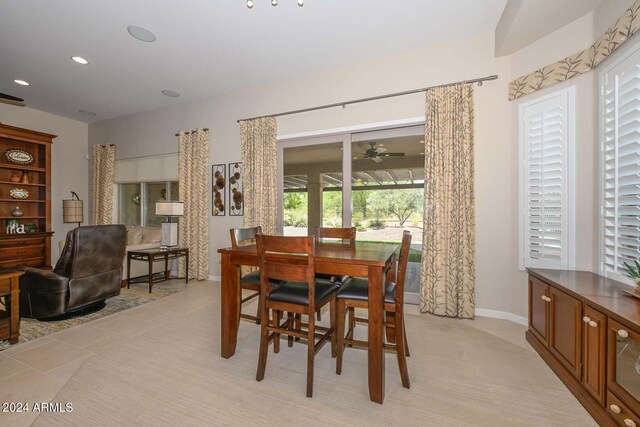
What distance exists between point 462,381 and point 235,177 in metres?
4.00

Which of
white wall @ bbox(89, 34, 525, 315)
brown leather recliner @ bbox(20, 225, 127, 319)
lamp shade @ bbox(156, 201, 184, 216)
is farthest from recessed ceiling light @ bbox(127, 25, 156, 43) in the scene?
lamp shade @ bbox(156, 201, 184, 216)

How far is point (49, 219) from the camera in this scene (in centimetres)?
514

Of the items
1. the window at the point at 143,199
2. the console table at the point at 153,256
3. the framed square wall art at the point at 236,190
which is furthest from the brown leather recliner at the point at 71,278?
the window at the point at 143,199

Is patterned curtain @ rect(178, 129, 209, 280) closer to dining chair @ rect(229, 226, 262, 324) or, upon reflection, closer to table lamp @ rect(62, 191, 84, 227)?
dining chair @ rect(229, 226, 262, 324)

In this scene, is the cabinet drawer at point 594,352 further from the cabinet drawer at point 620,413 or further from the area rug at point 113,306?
the area rug at point 113,306

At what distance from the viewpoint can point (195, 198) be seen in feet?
15.8

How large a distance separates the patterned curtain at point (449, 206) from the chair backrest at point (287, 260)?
6.55 ft

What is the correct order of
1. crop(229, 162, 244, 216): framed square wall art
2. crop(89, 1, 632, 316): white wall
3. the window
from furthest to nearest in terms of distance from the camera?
the window
crop(229, 162, 244, 216): framed square wall art
crop(89, 1, 632, 316): white wall

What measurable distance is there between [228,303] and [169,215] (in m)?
3.05

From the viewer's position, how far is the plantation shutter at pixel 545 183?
2.55 m

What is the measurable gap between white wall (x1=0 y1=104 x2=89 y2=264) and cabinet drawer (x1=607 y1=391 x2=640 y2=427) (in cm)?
802

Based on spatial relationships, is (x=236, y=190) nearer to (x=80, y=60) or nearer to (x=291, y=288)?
(x=80, y=60)

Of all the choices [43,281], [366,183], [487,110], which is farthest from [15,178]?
[487,110]

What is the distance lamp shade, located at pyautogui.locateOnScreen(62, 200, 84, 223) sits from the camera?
556 centimetres
